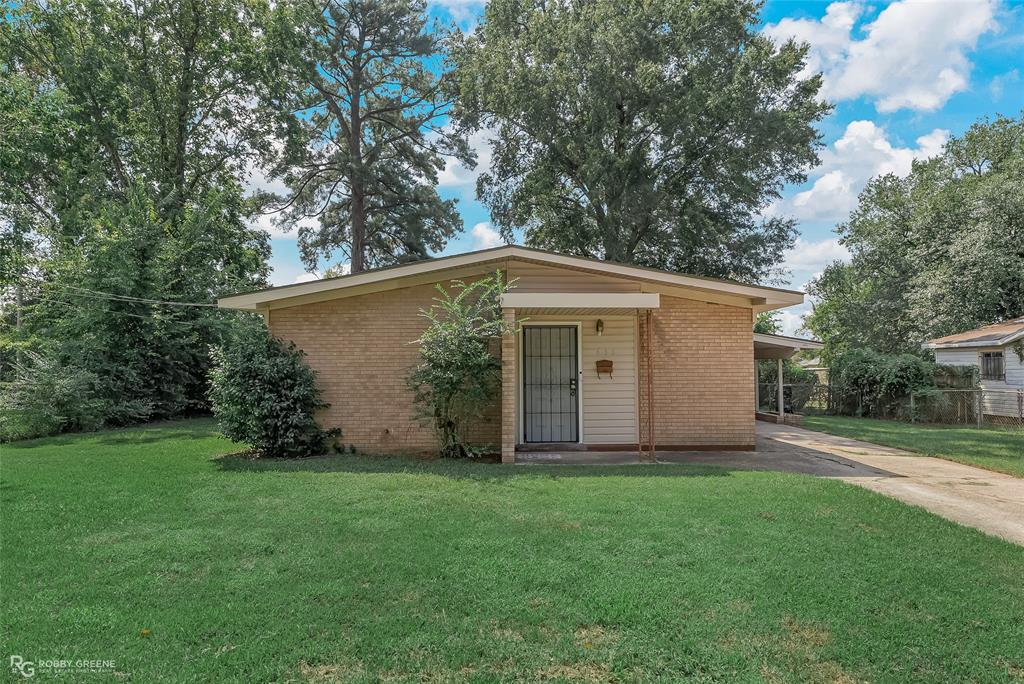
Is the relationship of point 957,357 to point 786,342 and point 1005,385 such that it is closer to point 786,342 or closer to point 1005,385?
point 1005,385

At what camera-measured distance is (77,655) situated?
2717 mm

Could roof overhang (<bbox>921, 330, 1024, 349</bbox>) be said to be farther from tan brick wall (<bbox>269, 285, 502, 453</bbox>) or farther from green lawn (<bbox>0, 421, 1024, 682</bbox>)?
tan brick wall (<bbox>269, 285, 502, 453</bbox>)

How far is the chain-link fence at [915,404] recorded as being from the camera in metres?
15.1

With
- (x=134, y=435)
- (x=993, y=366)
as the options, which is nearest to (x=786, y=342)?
(x=993, y=366)

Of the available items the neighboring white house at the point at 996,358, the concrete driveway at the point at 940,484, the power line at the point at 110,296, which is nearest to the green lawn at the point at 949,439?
the concrete driveway at the point at 940,484

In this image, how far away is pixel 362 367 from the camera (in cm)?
903

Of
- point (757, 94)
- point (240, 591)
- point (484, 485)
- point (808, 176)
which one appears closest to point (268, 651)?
point (240, 591)

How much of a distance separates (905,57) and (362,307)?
11.2 m

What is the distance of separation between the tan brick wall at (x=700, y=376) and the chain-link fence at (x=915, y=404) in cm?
974

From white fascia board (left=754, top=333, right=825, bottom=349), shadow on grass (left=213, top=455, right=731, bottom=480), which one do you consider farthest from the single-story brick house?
white fascia board (left=754, top=333, right=825, bottom=349)

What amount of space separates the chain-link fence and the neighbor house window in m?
0.77

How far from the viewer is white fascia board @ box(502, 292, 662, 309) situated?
8.05m

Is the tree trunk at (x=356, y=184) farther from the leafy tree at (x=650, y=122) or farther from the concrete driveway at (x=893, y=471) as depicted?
the concrete driveway at (x=893, y=471)

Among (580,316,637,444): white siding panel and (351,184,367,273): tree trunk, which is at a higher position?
(351,184,367,273): tree trunk
